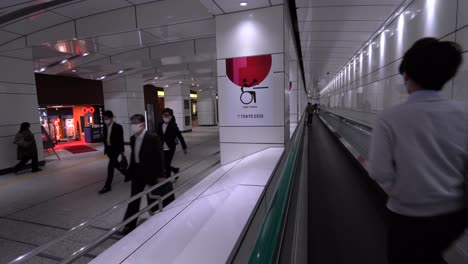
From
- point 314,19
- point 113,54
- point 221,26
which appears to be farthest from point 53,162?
point 314,19

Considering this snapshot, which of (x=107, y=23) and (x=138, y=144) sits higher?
(x=107, y=23)

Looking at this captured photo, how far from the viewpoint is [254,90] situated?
5.04 m

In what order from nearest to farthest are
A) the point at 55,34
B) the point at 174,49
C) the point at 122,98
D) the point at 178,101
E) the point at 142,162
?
the point at 142,162, the point at 55,34, the point at 174,49, the point at 122,98, the point at 178,101

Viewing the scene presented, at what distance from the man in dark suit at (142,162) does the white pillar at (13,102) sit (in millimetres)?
6346

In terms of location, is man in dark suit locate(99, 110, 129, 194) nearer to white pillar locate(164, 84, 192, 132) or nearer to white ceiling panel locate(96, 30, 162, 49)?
white ceiling panel locate(96, 30, 162, 49)

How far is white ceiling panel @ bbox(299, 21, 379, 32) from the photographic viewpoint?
26.0ft

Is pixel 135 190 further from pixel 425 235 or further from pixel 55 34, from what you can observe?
pixel 55 34

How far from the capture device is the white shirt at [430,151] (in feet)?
3.80

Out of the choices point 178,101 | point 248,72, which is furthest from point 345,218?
point 178,101

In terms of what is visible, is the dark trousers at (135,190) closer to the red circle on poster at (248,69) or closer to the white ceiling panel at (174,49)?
the red circle on poster at (248,69)

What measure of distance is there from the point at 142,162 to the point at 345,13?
→ 674 cm

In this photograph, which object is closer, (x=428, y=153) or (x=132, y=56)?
(x=428, y=153)

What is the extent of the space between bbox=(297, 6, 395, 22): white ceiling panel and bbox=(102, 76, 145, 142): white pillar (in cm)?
994

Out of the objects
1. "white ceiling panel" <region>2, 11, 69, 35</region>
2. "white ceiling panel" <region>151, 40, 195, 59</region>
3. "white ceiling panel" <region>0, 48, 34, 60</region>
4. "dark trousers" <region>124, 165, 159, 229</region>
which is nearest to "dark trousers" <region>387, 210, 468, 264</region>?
"dark trousers" <region>124, 165, 159, 229</region>
